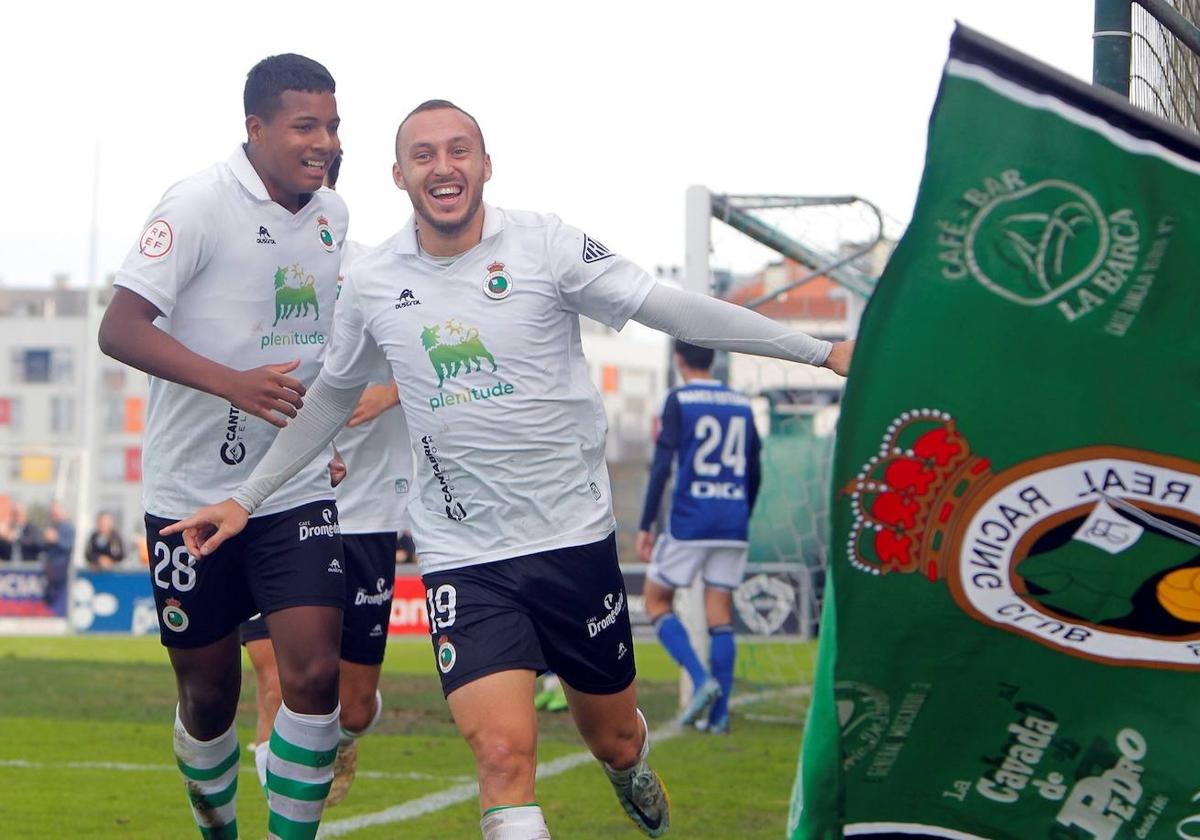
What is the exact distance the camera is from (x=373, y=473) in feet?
23.9

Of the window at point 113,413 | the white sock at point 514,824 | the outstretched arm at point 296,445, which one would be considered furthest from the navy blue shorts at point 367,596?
the window at point 113,413

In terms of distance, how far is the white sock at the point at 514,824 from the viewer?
434cm

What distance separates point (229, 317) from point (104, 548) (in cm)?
2179

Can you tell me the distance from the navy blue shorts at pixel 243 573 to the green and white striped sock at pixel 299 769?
355 mm

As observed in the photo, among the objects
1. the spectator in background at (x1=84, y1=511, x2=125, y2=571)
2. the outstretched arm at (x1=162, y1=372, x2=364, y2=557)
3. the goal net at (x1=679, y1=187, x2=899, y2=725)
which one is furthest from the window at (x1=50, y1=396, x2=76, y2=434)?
the outstretched arm at (x1=162, y1=372, x2=364, y2=557)

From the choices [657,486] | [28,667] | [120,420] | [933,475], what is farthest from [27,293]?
[933,475]

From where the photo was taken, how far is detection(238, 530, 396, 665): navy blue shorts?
6.98 metres

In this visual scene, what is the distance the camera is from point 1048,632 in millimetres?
2521

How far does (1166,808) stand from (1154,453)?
533 millimetres

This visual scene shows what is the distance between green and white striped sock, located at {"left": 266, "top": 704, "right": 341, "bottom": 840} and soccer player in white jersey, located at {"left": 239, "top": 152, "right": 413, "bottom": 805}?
126 cm

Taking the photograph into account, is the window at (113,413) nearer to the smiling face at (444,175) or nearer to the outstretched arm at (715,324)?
the smiling face at (444,175)

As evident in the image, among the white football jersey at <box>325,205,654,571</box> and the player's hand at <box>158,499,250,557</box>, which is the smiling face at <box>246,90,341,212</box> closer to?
the white football jersey at <box>325,205,654,571</box>

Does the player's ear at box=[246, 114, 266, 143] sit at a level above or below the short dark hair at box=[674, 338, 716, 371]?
above

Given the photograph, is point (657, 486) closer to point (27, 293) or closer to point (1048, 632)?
point (1048, 632)
